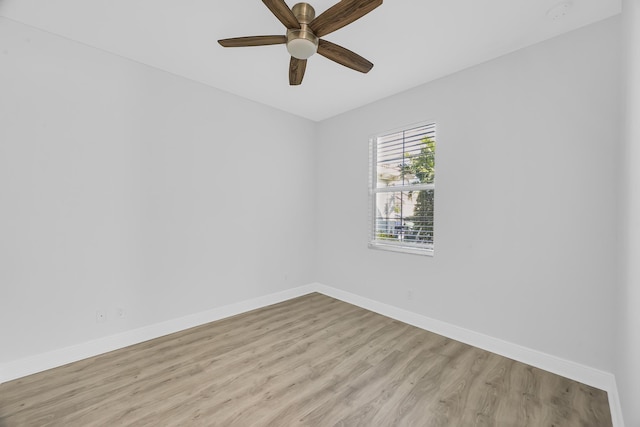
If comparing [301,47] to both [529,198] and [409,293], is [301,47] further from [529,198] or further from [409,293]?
[409,293]

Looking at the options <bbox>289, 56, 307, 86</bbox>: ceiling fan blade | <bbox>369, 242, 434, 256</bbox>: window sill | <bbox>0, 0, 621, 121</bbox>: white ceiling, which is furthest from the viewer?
<bbox>369, 242, 434, 256</bbox>: window sill

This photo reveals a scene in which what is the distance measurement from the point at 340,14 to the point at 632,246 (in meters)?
1.97

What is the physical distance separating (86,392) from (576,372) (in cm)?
364

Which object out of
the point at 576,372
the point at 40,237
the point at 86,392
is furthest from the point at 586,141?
the point at 40,237

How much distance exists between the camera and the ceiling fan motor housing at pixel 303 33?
164 centimetres

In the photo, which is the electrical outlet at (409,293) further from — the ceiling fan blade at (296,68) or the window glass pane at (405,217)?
→ the ceiling fan blade at (296,68)

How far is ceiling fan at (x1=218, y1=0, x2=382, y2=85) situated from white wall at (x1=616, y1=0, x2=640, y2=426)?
131cm

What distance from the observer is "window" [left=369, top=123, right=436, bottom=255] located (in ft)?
10.0

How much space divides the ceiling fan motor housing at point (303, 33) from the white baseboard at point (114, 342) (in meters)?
2.88

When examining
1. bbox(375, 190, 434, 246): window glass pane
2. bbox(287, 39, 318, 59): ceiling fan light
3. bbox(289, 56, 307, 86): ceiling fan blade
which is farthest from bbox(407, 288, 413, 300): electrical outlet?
bbox(287, 39, 318, 59): ceiling fan light

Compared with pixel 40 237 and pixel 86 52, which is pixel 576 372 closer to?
pixel 40 237

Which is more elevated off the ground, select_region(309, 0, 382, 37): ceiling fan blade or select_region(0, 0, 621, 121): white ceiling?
select_region(0, 0, 621, 121): white ceiling

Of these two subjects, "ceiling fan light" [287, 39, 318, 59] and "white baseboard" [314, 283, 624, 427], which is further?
"white baseboard" [314, 283, 624, 427]

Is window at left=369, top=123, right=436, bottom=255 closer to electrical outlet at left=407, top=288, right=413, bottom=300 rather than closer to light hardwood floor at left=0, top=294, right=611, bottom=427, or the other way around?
electrical outlet at left=407, top=288, right=413, bottom=300
